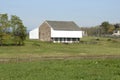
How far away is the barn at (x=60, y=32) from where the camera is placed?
383 ft

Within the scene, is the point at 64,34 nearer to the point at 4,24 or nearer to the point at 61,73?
the point at 4,24

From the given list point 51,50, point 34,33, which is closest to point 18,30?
point 51,50

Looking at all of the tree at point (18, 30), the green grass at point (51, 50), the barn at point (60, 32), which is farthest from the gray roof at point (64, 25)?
the green grass at point (51, 50)

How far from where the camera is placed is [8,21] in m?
89.4

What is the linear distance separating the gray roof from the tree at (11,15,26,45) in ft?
92.1

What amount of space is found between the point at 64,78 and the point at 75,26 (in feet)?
355

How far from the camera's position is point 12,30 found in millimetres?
88875

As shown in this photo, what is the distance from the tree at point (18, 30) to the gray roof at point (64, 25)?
28085 millimetres

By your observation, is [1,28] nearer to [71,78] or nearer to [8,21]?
[8,21]

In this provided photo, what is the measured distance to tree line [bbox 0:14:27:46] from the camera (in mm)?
85312

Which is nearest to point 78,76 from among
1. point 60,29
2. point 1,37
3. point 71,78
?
point 71,78

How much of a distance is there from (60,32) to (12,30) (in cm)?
3124

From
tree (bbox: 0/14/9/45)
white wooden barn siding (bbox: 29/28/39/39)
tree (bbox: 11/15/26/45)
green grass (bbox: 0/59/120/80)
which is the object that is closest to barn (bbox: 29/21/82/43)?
white wooden barn siding (bbox: 29/28/39/39)

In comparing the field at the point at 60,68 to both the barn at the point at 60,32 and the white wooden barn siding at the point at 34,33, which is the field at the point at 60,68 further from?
the white wooden barn siding at the point at 34,33
